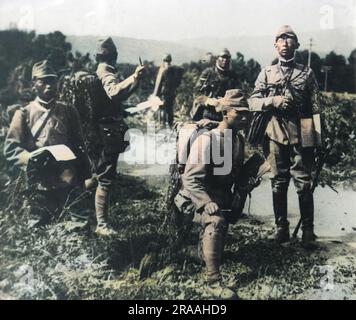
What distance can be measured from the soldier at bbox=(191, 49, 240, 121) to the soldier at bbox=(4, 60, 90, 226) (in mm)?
1357

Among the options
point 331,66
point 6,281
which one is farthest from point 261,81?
point 6,281

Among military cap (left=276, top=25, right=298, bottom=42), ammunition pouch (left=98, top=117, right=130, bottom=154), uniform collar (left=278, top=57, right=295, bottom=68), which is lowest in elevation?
ammunition pouch (left=98, top=117, right=130, bottom=154)

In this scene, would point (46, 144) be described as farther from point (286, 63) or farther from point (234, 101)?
point (286, 63)

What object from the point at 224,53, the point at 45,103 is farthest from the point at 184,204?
the point at 45,103

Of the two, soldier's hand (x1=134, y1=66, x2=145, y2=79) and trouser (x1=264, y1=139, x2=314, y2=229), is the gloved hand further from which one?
trouser (x1=264, y1=139, x2=314, y2=229)

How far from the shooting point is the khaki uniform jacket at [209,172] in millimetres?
5004

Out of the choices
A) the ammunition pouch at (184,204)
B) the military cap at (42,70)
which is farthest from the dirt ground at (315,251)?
the military cap at (42,70)

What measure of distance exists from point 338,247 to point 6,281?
12.0 ft

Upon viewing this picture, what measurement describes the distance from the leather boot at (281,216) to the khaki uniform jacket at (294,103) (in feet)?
1.93

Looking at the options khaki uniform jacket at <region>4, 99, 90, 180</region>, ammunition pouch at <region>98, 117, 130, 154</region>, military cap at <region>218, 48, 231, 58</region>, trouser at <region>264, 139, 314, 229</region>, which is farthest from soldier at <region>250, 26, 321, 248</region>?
khaki uniform jacket at <region>4, 99, 90, 180</region>

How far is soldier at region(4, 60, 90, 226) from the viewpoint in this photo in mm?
5262

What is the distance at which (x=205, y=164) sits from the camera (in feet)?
16.5

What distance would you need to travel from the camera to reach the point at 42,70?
209 inches

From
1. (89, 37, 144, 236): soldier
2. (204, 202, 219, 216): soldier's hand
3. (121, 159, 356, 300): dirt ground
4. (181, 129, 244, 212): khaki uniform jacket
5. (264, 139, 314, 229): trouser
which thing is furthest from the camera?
(89, 37, 144, 236): soldier
